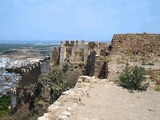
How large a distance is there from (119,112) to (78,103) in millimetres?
1053

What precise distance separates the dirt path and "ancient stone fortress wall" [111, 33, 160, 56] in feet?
24.7

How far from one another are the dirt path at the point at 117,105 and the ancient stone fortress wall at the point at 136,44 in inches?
297

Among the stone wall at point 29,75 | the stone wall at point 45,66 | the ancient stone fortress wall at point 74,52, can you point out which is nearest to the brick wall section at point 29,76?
the stone wall at point 29,75

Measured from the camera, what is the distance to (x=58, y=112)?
17.2 ft

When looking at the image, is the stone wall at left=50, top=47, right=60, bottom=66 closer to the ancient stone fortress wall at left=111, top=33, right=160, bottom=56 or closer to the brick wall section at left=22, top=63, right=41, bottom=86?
the brick wall section at left=22, top=63, right=41, bottom=86

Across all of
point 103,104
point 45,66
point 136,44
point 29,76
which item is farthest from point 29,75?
point 103,104

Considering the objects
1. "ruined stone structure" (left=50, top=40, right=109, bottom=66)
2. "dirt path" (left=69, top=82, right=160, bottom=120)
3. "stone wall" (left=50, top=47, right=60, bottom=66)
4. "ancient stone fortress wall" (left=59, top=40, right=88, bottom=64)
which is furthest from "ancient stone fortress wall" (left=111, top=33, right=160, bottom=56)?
"stone wall" (left=50, top=47, right=60, bottom=66)

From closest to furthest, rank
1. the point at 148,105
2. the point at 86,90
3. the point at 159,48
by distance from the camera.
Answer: the point at 148,105
the point at 86,90
the point at 159,48

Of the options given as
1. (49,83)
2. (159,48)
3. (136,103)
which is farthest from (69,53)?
(136,103)

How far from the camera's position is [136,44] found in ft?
52.6

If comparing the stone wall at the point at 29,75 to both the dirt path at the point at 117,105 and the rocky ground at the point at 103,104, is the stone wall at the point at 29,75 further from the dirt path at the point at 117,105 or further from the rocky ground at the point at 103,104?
the dirt path at the point at 117,105

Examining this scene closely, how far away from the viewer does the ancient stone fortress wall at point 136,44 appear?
1541 cm

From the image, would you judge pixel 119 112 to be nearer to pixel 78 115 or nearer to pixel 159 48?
pixel 78 115

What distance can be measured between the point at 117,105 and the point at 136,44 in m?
10.3
